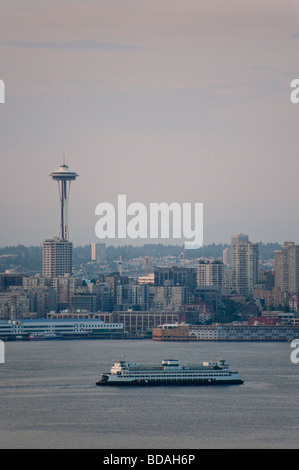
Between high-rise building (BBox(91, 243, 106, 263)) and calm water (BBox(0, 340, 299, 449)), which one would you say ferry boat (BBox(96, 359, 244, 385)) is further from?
high-rise building (BBox(91, 243, 106, 263))

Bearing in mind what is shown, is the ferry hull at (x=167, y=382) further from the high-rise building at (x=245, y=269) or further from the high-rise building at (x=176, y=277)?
the high-rise building at (x=245, y=269)

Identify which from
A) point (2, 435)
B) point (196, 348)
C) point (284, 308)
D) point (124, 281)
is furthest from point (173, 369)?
point (124, 281)

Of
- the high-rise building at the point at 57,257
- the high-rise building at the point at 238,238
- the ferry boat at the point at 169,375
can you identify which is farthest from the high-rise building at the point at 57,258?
the ferry boat at the point at 169,375

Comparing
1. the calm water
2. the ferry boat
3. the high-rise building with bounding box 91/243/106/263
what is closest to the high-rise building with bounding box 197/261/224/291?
the calm water

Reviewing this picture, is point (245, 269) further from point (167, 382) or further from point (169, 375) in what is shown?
point (167, 382)

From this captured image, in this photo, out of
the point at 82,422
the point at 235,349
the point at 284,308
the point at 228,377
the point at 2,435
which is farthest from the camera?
the point at 284,308
